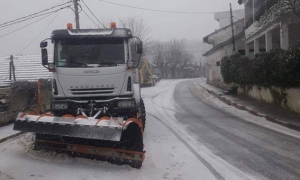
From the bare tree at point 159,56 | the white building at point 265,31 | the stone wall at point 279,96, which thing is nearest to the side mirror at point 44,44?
the stone wall at point 279,96

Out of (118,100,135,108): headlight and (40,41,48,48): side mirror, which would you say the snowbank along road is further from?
(40,41,48,48): side mirror

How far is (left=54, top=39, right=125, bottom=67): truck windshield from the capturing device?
343 inches

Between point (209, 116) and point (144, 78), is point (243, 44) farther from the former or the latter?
point (209, 116)

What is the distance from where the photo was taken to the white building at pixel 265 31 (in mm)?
16869

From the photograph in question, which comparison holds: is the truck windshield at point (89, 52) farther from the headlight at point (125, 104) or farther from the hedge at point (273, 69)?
the hedge at point (273, 69)

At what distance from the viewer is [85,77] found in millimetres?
8461

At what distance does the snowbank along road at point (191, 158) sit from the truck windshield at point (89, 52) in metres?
2.32

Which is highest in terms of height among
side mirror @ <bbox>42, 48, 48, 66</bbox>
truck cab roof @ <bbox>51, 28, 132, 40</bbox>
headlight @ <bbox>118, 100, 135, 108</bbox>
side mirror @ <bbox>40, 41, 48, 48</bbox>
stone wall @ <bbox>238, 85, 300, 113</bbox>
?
truck cab roof @ <bbox>51, 28, 132, 40</bbox>

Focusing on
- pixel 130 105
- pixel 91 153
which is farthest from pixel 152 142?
pixel 91 153

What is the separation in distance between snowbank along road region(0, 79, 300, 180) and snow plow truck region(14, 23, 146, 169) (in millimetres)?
414

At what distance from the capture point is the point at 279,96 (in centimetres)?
1455

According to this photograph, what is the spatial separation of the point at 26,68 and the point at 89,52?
49.6 feet

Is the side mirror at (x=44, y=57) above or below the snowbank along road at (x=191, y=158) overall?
above

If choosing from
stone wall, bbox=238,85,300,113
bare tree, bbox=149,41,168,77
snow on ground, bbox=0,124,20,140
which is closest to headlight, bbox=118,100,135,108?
snow on ground, bbox=0,124,20,140
